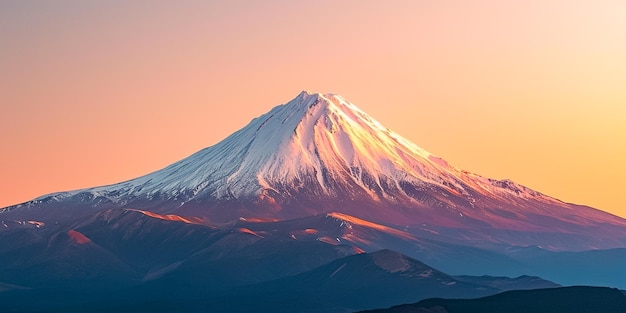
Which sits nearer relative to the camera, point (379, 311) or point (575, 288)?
point (379, 311)

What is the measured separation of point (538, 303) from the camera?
15025 centimetres

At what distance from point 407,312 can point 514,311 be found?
12.6 metres

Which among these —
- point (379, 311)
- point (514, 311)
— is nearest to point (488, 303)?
point (514, 311)

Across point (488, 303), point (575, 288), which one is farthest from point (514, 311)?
point (575, 288)

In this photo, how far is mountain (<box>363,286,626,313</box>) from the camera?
145750mm

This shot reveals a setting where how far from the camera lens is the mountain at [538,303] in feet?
478

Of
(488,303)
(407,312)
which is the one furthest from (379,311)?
(488,303)

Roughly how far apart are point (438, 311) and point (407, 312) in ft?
17.5

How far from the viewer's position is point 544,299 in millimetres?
152250

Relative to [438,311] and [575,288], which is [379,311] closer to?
[438,311]

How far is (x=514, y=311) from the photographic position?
146 m

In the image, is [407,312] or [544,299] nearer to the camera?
[407,312]

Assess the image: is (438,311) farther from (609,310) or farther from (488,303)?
(609,310)

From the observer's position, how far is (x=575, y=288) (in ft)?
517
